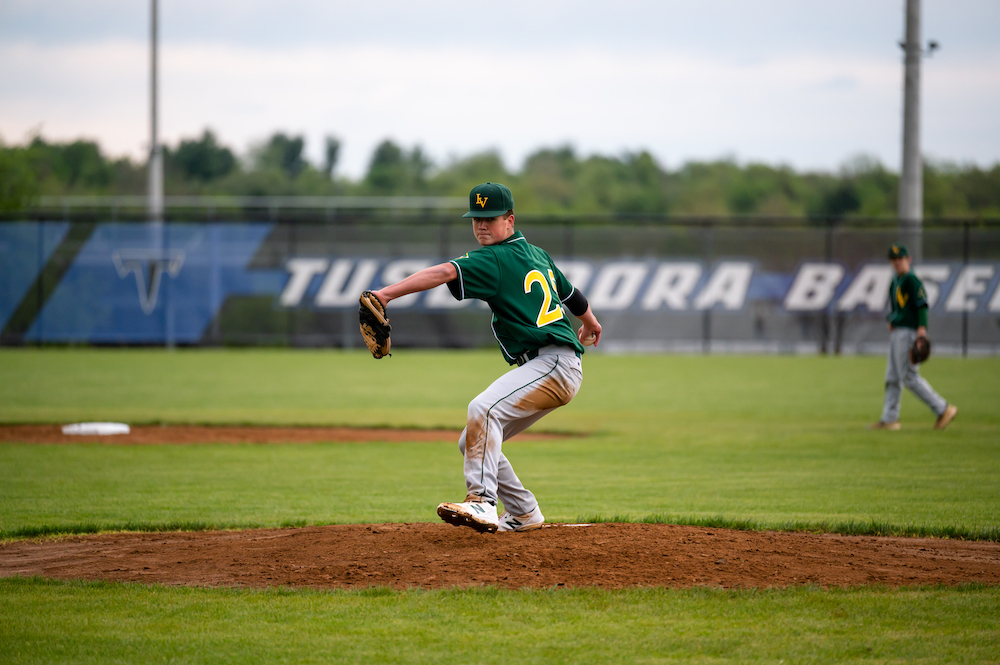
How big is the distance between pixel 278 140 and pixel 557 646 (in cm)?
7905

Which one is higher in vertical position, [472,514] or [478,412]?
[478,412]

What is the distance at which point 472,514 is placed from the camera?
5020 millimetres

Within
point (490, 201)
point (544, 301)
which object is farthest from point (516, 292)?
point (490, 201)

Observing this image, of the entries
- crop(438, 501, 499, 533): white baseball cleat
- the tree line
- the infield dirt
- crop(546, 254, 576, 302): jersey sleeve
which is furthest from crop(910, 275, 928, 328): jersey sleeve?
the tree line

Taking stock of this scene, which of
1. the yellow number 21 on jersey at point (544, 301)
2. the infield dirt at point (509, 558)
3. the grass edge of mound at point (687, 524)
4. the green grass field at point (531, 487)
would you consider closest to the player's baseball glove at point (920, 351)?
the green grass field at point (531, 487)

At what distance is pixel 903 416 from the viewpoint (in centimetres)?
1316

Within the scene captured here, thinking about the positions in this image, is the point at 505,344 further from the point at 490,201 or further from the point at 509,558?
the point at 509,558

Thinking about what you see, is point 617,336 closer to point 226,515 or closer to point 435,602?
point 226,515

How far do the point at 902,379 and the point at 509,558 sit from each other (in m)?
7.94

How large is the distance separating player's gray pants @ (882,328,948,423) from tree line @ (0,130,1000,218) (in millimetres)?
46150

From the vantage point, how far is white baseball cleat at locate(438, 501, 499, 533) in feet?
16.3

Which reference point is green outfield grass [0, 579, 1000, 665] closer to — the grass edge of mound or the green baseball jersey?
the grass edge of mound

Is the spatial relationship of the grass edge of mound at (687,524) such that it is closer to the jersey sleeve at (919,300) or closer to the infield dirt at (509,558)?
the infield dirt at (509,558)

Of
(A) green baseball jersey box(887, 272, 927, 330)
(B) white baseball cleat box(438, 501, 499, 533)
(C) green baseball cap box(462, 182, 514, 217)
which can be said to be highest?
(C) green baseball cap box(462, 182, 514, 217)
